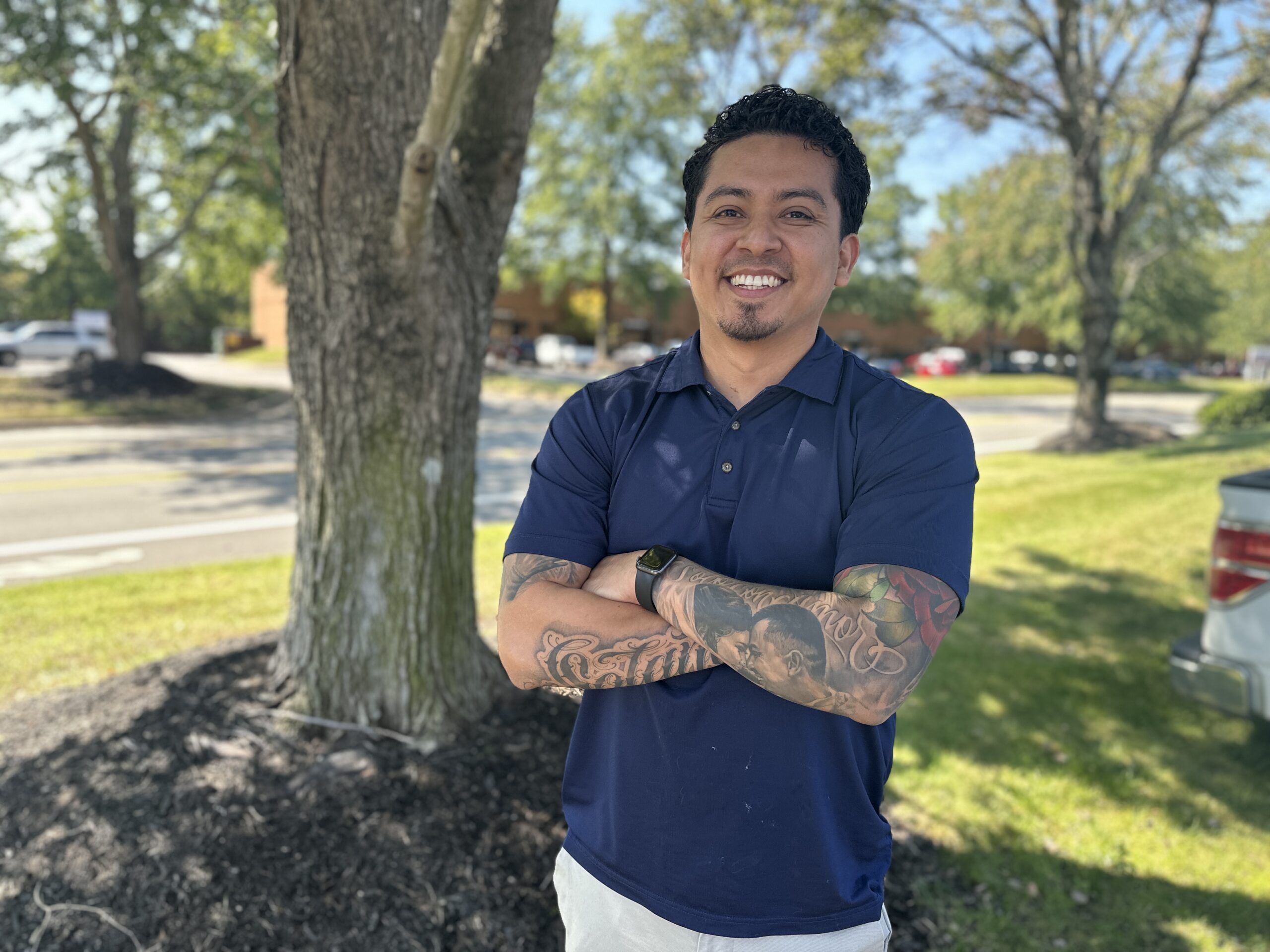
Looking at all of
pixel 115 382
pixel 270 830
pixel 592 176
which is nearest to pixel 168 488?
pixel 270 830

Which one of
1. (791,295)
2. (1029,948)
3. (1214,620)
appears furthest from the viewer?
(1214,620)

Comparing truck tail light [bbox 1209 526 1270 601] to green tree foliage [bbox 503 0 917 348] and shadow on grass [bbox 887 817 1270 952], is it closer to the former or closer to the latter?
shadow on grass [bbox 887 817 1270 952]

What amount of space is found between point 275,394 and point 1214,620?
23.2 m

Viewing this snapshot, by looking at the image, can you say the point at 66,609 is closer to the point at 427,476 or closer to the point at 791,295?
the point at 427,476

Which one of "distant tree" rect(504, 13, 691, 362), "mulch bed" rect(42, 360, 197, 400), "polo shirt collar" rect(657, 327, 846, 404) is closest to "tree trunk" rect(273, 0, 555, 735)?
"polo shirt collar" rect(657, 327, 846, 404)

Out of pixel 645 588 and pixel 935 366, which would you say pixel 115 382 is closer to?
pixel 645 588

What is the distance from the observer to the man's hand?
175 centimetres

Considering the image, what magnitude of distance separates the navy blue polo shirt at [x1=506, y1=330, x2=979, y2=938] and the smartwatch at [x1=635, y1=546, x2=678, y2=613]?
9 cm

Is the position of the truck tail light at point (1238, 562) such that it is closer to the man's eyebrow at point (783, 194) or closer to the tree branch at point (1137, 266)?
the man's eyebrow at point (783, 194)

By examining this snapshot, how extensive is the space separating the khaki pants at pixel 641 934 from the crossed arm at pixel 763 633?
1.46 ft

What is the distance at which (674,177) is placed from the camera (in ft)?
108

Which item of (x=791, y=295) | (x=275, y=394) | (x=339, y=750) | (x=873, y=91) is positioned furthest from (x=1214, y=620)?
(x=275, y=394)

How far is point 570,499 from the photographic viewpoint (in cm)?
188

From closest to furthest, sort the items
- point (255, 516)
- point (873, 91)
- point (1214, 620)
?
point (1214, 620) → point (255, 516) → point (873, 91)
